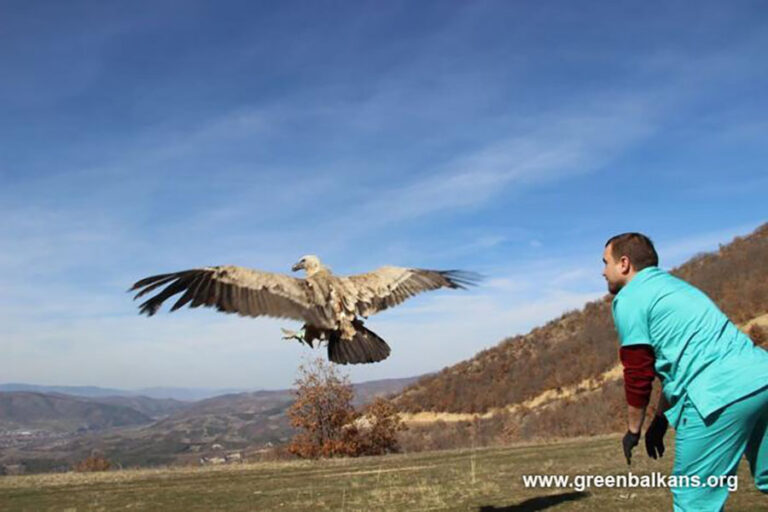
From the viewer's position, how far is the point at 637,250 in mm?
4621

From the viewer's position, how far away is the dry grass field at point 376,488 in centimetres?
1120

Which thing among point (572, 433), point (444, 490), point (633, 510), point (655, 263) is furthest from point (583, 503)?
point (572, 433)

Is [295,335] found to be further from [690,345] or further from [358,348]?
[690,345]

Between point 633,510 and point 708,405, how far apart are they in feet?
20.8

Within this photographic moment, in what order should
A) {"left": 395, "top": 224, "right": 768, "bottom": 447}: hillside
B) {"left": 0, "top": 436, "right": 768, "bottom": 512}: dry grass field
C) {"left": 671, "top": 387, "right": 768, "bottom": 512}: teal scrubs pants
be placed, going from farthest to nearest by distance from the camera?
{"left": 395, "top": 224, "right": 768, "bottom": 447}: hillside < {"left": 0, "top": 436, "right": 768, "bottom": 512}: dry grass field < {"left": 671, "top": 387, "right": 768, "bottom": 512}: teal scrubs pants

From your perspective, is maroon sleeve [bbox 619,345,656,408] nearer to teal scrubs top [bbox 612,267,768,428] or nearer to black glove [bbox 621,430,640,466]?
teal scrubs top [bbox 612,267,768,428]

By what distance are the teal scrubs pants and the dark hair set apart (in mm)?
945

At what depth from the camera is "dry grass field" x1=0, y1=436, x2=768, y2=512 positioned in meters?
11.2

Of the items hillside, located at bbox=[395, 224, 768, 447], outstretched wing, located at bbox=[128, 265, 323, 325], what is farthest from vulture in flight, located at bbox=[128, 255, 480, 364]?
hillside, located at bbox=[395, 224, 768, 447]

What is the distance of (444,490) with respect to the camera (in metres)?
13.7

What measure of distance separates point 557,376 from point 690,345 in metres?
45.8

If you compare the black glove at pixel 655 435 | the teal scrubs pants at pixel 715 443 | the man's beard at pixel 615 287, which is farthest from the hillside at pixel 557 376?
the teal scrubs pants at pixel 715 443

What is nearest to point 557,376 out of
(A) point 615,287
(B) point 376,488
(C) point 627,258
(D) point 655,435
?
(B) point 376,488

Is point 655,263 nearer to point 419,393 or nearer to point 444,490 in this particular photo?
point 444,490
